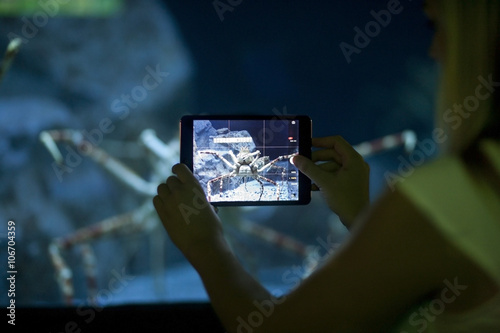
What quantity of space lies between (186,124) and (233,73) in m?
1.44

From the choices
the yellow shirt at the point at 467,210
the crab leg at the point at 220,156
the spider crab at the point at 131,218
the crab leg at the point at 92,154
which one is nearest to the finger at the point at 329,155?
the crab leg at the point at 220,156

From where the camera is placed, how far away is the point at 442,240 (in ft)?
0.97

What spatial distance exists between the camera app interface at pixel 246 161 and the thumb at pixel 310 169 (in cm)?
12

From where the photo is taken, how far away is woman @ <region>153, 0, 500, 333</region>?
296 mm

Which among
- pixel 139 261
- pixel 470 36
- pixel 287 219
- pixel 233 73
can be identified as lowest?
pixel 139 261

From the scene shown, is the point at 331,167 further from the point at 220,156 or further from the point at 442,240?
the point at 442,240

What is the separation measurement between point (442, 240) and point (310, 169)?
490 millimetres

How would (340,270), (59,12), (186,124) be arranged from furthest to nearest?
(59,12) → (186,124) → (340,270)

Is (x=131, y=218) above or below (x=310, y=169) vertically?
below

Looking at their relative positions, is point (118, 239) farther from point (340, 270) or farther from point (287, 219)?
point (340, 270)

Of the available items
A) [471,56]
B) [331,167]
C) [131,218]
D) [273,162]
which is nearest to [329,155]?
[331,167]

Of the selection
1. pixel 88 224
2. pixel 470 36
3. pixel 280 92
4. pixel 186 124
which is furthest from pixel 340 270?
pixel 88 224

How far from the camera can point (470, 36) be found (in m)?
0.35

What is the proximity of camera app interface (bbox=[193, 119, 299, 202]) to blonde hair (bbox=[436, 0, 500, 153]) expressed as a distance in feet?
1.90
